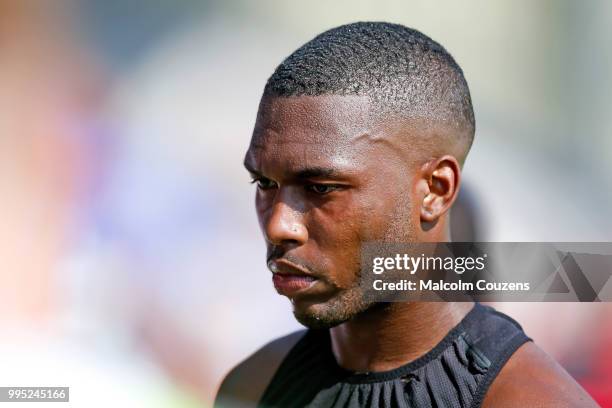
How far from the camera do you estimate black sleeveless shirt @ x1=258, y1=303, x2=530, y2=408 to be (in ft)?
4.25

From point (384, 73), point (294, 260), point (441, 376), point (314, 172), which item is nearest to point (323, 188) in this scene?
point (314, 172)

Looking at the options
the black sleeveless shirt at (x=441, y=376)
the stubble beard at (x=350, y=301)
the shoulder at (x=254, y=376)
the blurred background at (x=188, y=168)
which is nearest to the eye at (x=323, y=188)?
the stubble beard at (x=350, y=301)

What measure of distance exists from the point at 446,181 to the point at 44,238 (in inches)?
89.0

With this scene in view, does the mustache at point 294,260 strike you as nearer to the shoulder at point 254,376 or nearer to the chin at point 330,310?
the chin at point 330,310

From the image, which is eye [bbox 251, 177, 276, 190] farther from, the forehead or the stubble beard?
the stubble beard

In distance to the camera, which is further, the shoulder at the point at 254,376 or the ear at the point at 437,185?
the shoulder at the point at 254,376

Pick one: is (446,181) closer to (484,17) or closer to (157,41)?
(484,17)

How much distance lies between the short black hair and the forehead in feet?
0.08

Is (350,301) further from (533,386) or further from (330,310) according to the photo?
(533,386)

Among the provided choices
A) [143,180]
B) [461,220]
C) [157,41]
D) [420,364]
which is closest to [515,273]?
[420,364]

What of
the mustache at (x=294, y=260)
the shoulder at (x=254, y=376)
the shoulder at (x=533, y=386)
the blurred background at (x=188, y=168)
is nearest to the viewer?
the shoulder at (x=533, y=386)

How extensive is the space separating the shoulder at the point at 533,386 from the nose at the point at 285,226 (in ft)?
1.46

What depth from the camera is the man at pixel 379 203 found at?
4.23ft

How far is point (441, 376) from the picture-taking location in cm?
134
